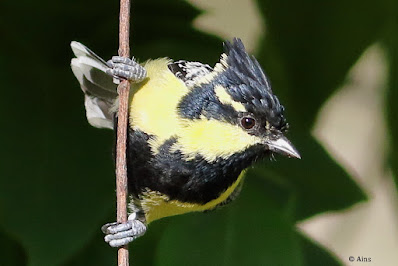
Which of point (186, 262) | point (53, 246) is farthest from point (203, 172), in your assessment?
point (53, 246)

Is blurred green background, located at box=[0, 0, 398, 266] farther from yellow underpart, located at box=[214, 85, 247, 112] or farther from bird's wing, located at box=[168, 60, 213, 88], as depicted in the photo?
yellow underpart, located at box=[214, 85, 247, 112]

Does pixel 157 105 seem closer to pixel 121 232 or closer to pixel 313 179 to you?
pixel 121 232

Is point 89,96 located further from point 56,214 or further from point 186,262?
point 186,262

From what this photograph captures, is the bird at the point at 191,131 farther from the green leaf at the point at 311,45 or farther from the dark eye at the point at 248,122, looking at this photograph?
the green leaf at the point at 311,45

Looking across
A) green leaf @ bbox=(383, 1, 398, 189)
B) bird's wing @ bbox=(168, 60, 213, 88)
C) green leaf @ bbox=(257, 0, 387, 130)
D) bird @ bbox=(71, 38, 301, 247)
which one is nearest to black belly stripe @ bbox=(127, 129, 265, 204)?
bird @ bbox=(71, 38, 301, 247)

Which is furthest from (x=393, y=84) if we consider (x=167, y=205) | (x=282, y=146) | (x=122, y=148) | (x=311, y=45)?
(x=122, y=148)

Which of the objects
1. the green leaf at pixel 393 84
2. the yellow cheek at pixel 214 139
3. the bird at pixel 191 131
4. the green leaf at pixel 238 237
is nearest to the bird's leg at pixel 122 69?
the bird at pixel 191 131
